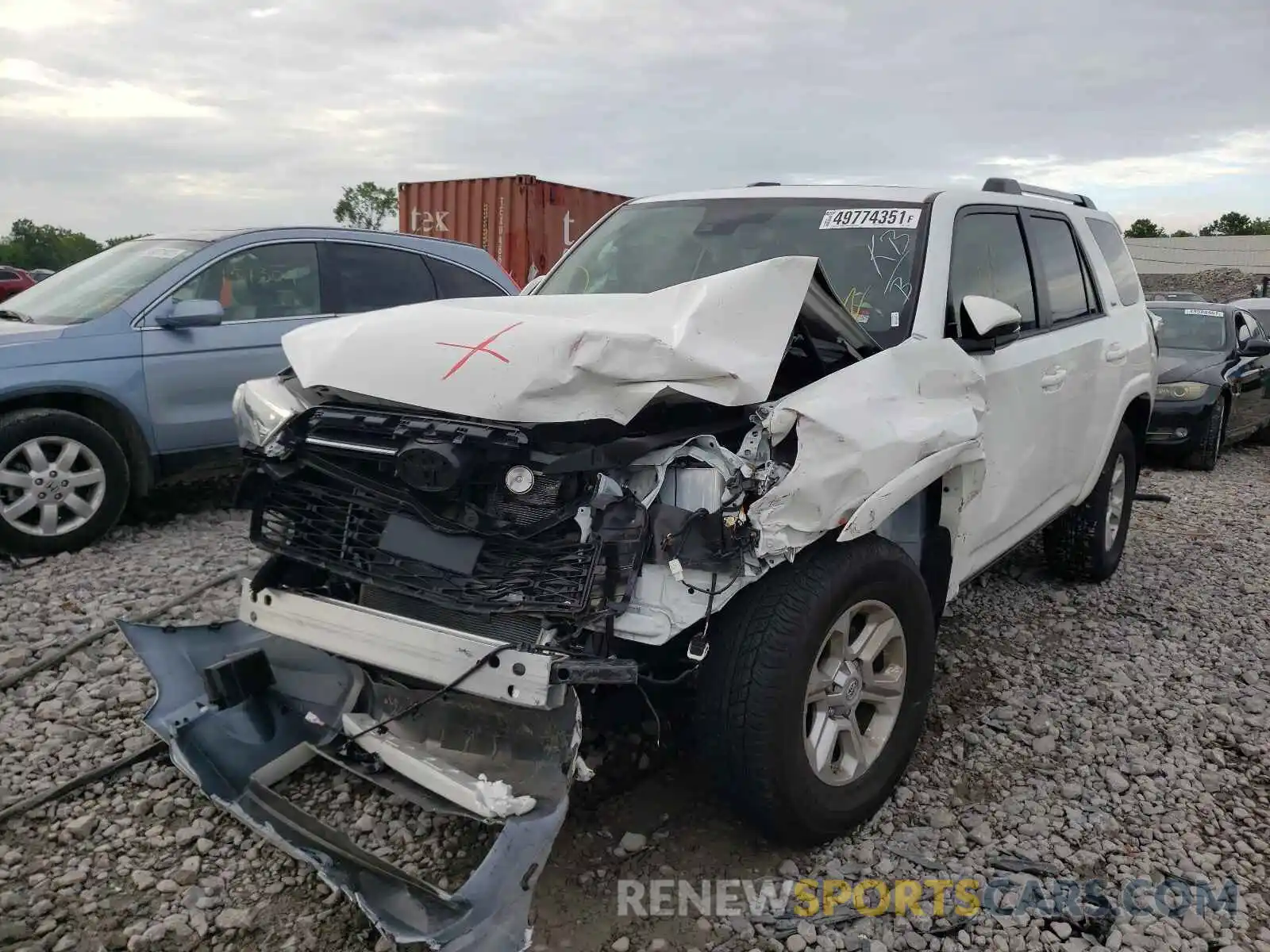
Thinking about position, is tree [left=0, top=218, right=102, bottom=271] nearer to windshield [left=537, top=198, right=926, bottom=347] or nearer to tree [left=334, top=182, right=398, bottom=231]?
tree [left=334, top=182, right=398, bottom=231]

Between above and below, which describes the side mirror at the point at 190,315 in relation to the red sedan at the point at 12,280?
above

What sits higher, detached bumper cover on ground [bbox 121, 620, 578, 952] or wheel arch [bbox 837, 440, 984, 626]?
wheel arch [bbox 837, 440, 984, 626]

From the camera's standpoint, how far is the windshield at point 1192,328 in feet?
33.9

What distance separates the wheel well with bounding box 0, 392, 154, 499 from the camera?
5.36 metres

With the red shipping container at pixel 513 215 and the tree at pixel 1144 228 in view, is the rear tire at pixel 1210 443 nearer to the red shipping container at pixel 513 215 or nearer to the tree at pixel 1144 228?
the red shipping container at pixel 513 215

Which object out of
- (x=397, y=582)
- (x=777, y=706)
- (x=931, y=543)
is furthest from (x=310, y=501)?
(x=931, y=543)

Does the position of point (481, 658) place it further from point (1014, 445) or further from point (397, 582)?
point (1014, 445)

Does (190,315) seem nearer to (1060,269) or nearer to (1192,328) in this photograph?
(1060,269)

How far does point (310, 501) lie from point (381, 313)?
63 cm

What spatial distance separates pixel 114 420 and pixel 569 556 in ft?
13.2

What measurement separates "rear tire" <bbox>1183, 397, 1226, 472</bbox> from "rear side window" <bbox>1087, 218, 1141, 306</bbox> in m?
4.54

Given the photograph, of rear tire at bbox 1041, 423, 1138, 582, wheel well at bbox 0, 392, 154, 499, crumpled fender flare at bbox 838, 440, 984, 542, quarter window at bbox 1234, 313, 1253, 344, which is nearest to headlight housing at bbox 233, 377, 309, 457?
crumpled fender flare at bbox 838, 440, 984, 542

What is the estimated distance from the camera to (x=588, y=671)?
2408 millimetres

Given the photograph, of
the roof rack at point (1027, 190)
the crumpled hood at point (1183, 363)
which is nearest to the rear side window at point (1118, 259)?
the roof rack at point (1027, 190)
